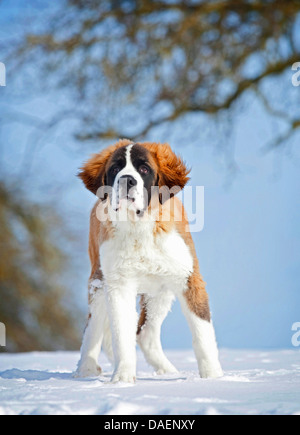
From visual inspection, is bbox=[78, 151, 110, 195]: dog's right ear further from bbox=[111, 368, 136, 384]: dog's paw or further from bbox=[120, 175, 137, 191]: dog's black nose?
bbox=[111, 368, 136, 384]: dog's paw

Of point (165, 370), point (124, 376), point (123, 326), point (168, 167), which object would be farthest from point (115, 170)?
point (165, 370)

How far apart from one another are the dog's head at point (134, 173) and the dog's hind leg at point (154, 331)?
74cm

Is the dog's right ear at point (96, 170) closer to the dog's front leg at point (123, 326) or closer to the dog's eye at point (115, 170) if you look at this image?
the dog's eye at point (115, 170)

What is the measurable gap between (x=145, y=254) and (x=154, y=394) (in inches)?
29.3

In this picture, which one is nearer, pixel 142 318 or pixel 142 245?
pixel 142 245

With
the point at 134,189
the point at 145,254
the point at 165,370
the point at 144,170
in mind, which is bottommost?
the point at 165,370

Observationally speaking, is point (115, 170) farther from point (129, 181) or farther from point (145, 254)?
point (145, 254)

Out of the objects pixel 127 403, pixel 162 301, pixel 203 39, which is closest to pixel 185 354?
pixel 162 301

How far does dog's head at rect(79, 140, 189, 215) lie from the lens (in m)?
2.51

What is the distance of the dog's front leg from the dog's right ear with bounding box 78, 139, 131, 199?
55 centimetres

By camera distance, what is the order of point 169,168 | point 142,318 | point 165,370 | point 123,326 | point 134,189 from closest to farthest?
1. point 134,189
2. point 123,326
3. point 169,168
4. point 165,370
5. point 142,318

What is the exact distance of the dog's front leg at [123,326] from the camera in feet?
8.29

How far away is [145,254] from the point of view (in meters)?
2.61

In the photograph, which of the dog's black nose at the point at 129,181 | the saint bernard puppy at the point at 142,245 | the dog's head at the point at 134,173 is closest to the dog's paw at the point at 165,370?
the saint bernard puppy at the point at 142,245
